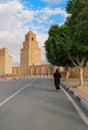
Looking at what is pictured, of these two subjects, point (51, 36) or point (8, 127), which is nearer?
point (8, 127)

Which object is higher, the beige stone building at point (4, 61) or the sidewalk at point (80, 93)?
the beige stone building at point (4, 61)

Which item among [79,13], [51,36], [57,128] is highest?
[51,36]

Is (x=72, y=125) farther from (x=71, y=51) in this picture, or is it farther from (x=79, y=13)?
(x=71, y=51)

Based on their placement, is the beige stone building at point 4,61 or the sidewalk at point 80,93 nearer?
the sidewalk at point 80,93

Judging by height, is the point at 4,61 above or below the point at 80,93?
above

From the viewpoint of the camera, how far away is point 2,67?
468ft

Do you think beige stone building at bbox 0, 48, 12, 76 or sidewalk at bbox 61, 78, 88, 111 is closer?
sidewalk at bbox 61, 78, 88, 111

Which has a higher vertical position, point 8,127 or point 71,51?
point 71,51

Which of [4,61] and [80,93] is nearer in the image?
[80,93]

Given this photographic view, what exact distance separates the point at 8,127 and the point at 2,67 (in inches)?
5244

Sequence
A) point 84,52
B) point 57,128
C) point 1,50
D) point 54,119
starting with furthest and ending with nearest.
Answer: point 1,50
point 84,52
point 54,119
point 57,128

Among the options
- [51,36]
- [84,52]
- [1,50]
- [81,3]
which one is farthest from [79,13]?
[1,50]

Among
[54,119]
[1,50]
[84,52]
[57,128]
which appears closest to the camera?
[57,128]

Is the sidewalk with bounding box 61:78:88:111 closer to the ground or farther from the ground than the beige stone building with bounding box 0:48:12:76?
closer to the ground
